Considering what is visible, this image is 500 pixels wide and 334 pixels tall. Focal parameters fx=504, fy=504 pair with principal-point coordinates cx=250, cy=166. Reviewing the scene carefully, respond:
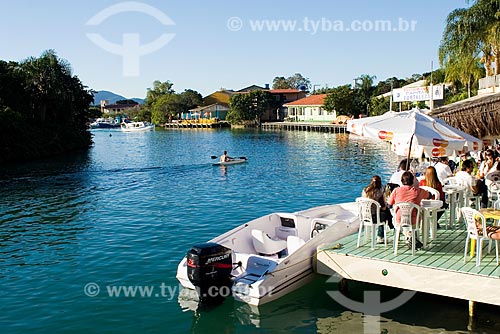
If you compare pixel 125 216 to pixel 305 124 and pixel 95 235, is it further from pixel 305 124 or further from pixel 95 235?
pixel 305 124

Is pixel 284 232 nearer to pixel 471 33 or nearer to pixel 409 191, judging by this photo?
pixel 409 191

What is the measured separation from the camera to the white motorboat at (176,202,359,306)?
10.0 meters

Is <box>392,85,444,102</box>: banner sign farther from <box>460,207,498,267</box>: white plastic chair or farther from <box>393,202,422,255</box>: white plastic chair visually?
<box>460,207,498,267</box>: white plastic chair

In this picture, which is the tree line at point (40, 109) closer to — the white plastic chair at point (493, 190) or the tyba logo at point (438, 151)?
the tyba logo at point (438, 151)

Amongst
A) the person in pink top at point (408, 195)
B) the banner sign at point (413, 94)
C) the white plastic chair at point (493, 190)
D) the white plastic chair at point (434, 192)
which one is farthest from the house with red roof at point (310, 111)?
the person in pink top at point (408, 195)

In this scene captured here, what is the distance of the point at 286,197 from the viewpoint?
25.1 meters

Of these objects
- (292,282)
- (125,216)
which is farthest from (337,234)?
(125,216)

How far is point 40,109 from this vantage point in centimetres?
5712

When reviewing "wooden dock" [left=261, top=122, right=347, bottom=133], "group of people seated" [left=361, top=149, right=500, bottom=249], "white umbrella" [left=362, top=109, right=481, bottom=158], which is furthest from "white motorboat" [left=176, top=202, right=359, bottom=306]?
"wooden dock" [left=261, top=122, right=347, bottom=133]

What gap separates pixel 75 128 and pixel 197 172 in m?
32.7

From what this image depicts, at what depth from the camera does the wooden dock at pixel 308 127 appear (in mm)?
88419

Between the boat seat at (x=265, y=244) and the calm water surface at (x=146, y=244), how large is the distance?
139 cm

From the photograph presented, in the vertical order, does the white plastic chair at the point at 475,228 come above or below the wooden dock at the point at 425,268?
above

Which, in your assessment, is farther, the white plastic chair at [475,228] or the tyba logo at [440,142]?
the tyba logo at [440,142]
